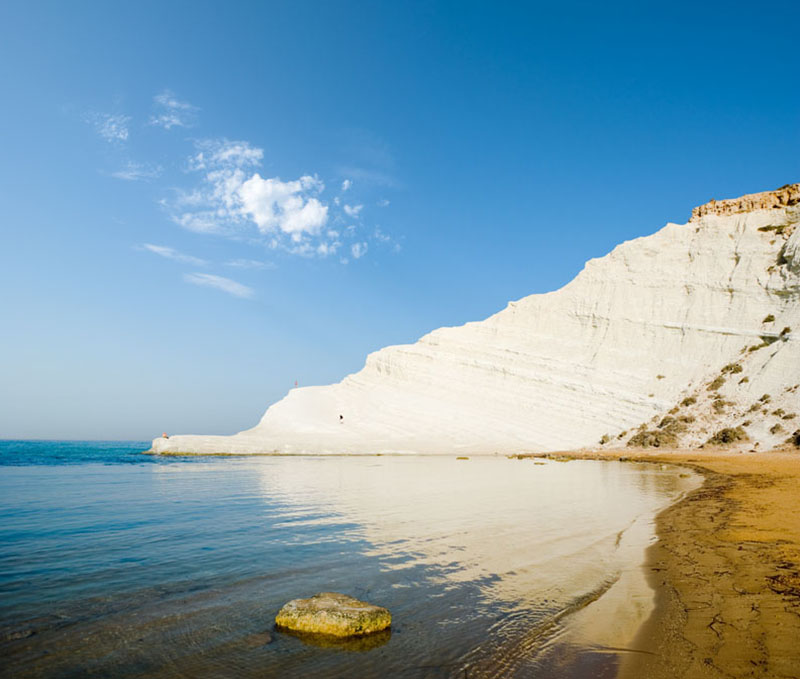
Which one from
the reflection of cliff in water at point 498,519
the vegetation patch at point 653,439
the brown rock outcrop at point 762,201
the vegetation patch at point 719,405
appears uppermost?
the brown rock outcrop at point 762,201

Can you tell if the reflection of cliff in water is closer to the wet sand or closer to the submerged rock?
the wet sand

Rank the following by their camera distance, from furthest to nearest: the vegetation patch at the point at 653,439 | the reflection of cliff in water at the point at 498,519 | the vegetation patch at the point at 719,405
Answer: the vegetation patch at the point at 719,405
the vegetation patch at the point at 653,439
the reflection of cliff in water at the point at 498,519

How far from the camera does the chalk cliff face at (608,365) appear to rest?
35719 mm

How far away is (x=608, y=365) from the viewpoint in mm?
43250

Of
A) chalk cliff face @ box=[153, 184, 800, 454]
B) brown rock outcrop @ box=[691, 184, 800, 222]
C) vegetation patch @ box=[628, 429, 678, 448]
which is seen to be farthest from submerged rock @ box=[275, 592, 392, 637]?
brown rock outcrop @ box=[691, 184, 800, 222]

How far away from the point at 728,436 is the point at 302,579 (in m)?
32.9

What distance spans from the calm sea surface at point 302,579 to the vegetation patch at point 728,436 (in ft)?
75.6

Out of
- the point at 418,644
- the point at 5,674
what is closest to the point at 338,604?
the point at 418,644

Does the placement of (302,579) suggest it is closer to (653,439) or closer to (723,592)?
(723,592)

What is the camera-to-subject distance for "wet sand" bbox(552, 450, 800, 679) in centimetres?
349

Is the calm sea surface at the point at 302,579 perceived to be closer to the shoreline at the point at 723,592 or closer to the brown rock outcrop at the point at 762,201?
the shoreline at the point at 723,592

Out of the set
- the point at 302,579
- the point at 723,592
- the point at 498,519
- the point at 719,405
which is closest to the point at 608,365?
the point at 719,405

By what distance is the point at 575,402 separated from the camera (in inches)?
1604

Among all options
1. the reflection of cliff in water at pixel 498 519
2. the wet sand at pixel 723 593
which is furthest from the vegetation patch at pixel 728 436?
the wet sand at pixel 723 593
